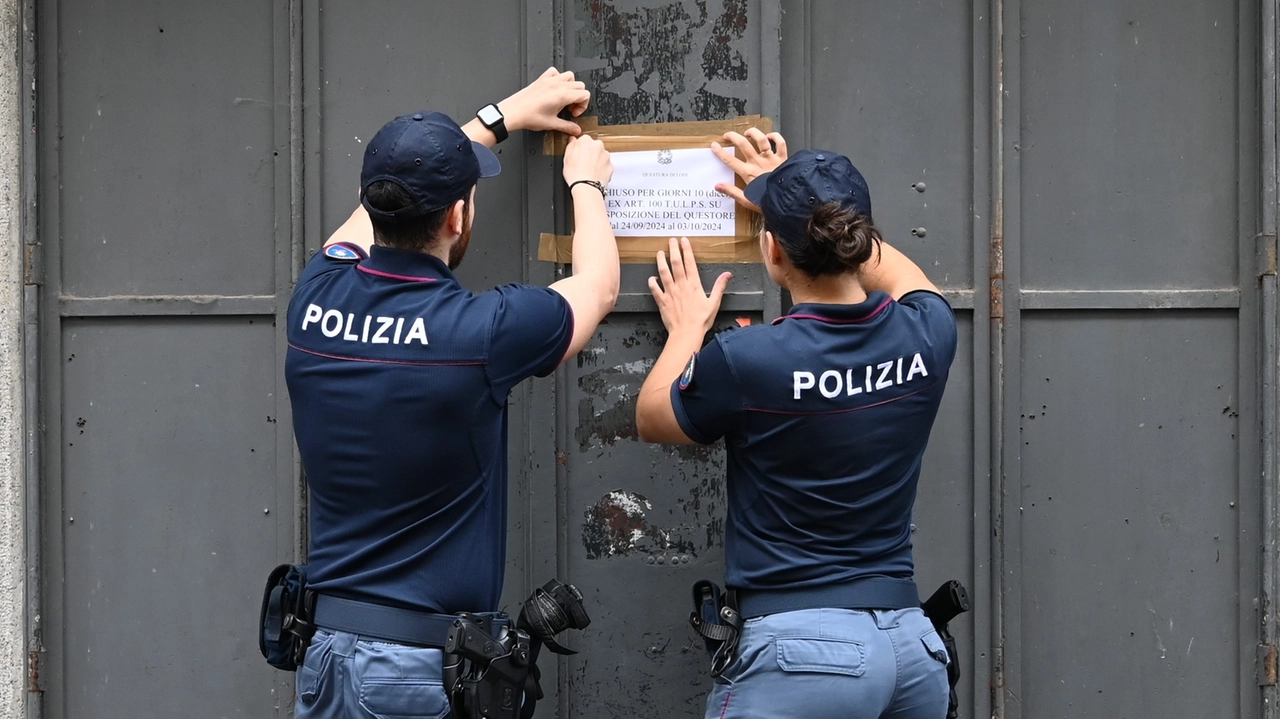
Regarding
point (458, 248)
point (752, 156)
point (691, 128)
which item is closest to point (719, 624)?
point (458, 248)

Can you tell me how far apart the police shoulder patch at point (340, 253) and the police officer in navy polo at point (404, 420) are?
0.09 metres

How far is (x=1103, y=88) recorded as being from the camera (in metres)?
2.86

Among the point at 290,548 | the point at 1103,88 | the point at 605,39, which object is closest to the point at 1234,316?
the point at 1103,88

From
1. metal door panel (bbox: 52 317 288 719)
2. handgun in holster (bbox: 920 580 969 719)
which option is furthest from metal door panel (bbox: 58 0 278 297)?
handgun in holster (bbox: 920 580 969 719)

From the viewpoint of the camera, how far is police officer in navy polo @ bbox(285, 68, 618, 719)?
205 cm

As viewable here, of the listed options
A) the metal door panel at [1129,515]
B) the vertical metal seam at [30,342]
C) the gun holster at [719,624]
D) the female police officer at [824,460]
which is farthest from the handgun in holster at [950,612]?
the vertical metal seam at [30,342]

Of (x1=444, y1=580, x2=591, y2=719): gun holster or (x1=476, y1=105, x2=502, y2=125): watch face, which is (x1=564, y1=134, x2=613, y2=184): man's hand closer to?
(x1=476, y1=105, x2=502, y2=125): watch face

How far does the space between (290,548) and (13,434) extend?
0.85 meters

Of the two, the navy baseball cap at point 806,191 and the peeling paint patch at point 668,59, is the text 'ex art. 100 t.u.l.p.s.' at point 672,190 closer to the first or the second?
the peeling paint patch at point 668,59

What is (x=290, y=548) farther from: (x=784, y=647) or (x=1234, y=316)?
(x=1234, y=316)

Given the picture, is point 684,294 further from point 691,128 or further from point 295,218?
point 295,218

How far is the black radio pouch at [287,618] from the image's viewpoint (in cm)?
219

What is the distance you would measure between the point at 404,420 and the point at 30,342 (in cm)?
153

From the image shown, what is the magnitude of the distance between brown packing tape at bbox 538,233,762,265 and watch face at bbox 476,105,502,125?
35 cm
